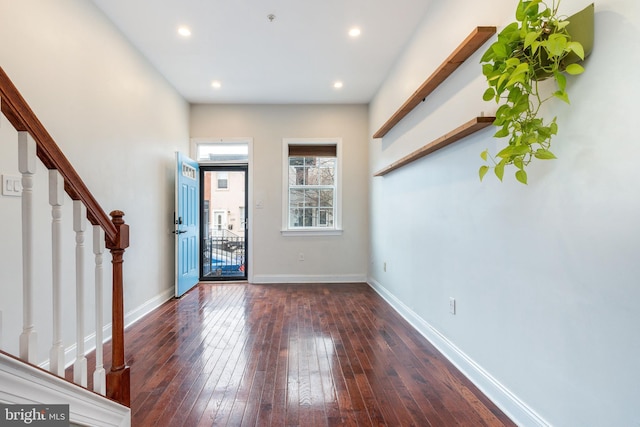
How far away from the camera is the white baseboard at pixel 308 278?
4898 millimetres

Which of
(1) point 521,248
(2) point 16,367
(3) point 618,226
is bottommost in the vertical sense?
(2) point 16,367

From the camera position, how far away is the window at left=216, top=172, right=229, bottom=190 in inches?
388

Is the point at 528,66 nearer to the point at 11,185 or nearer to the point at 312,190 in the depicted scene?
the point at 11,185

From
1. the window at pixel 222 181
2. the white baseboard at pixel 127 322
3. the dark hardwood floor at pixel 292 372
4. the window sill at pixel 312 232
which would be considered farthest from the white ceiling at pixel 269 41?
the window at pixel 222 181

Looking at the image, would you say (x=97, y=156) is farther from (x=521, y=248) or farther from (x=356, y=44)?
(x=521, y=248)

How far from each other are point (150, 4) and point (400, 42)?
7.90ft

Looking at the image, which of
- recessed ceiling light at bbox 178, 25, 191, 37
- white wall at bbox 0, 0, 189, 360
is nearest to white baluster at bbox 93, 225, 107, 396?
white wall at bbox 0, 0, 189, 360

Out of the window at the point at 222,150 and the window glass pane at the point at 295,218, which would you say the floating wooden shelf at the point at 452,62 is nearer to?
the window glass pane at the point at 295,218

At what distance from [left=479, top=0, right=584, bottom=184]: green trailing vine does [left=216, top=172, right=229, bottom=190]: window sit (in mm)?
9248

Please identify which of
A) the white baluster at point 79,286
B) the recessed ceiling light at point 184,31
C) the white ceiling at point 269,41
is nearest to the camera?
the white baluster at point 79,286

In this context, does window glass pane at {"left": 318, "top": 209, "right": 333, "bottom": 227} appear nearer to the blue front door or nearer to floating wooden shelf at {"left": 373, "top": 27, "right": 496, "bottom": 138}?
the blue front door

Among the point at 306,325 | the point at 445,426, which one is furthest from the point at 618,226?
the point at 306,325

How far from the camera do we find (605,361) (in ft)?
3.86

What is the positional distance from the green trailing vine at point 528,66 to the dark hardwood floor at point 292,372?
1.41 meters
